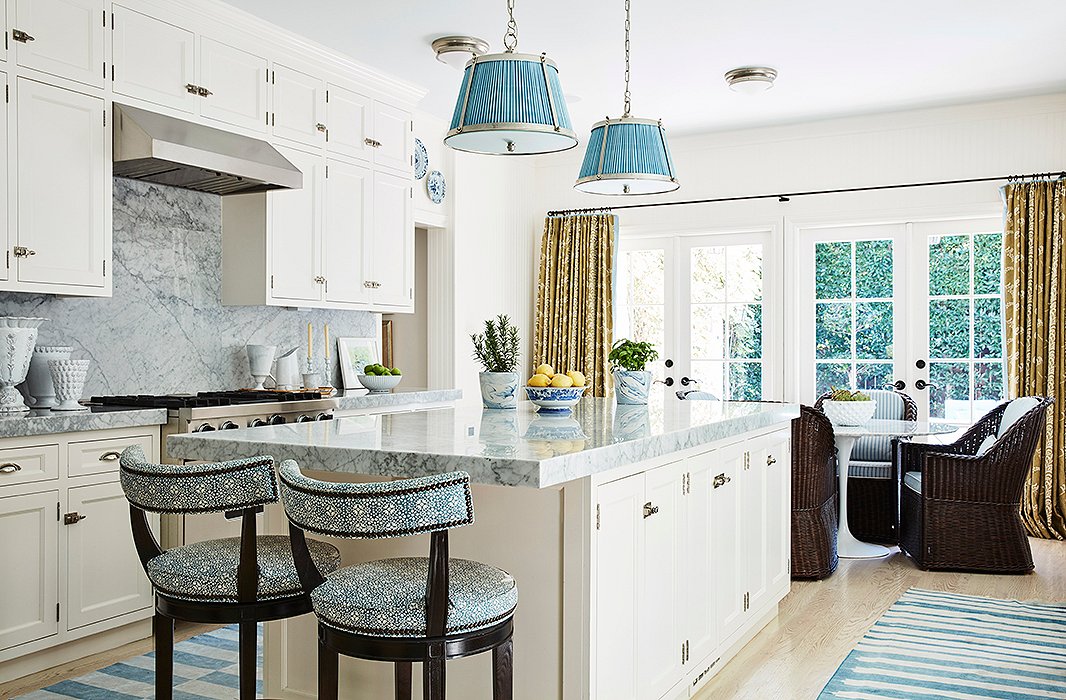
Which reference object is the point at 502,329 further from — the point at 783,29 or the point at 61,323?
the point at 783,29

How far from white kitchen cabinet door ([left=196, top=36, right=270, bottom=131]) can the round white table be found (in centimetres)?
332

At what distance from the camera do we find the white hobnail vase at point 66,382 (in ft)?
12.4

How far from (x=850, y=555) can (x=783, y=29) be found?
277 centimetres

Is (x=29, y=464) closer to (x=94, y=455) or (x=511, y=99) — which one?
(x=94, y=455)

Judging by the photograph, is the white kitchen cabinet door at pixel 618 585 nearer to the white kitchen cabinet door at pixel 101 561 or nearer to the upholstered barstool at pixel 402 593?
the upholstered barstool at pixel 402 593

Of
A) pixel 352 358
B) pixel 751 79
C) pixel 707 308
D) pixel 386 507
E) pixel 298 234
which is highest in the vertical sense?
pixel 751 79

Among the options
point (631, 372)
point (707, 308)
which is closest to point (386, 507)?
point (631, 372)

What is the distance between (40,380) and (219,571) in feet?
7.34

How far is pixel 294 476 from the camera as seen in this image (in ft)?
6.36

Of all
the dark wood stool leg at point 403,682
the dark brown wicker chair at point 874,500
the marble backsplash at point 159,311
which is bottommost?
the dark brown wicker chair at point 874,500

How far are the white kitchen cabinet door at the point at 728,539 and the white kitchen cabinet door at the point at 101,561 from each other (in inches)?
85.7

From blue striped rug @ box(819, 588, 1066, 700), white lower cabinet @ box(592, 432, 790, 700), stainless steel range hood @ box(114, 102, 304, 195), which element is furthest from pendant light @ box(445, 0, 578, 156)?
blue striped rug @ box(819, 588, 1066, 700)

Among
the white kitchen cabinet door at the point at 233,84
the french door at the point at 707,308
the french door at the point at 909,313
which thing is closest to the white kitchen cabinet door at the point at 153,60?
the white kitchen cabinet door at the point at 233,84

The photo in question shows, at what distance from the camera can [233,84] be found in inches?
→ 178
